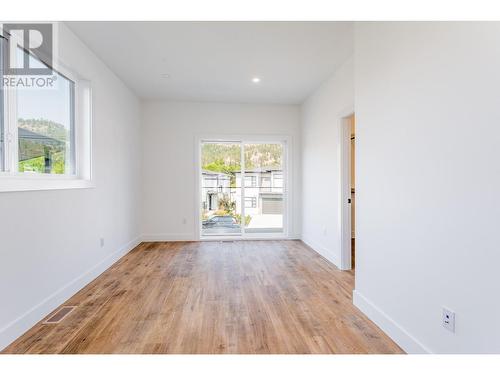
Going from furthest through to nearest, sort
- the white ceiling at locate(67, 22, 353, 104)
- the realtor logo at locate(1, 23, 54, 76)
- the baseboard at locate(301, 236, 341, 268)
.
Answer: the baseboard at locate(301, 236, 341, 268), the white ceiling at locate(67, 22, 353, 104), the realtor logo at locate(1, 23, 54, 76)

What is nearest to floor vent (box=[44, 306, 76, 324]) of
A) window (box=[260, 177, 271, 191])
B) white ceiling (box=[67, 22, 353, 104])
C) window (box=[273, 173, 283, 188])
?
white ceiling (box=[67, 22, 353, 104])

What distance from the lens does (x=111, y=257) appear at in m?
3.61

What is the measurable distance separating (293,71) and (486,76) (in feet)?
8.86

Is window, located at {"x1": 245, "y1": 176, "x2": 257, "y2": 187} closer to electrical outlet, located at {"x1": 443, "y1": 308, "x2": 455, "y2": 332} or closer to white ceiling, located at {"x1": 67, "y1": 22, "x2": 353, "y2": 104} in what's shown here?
white ceiling, located at {"x1": 67, "y1": 22, "x2": 353, "y2": 104}

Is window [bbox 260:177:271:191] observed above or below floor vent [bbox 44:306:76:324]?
above

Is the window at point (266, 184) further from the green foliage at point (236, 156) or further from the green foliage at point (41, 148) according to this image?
the green foliage at point (41, 148)

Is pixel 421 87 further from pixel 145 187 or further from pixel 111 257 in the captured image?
pixel 145 187

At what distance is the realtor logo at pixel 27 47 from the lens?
Answer: 2.05m

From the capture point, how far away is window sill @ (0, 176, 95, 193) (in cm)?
188

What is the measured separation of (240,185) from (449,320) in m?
4.12

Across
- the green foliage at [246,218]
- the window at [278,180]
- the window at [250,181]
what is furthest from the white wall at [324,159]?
the green foliage at [246,218]

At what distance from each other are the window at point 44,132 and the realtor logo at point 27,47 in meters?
0.03

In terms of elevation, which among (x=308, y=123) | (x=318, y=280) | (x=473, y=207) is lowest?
(x=318, y=280)
